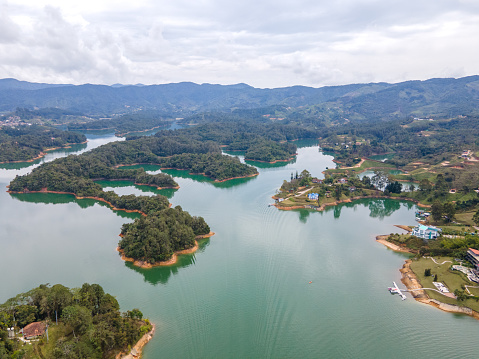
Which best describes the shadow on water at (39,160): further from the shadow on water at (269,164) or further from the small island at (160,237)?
the small island at (160,237)

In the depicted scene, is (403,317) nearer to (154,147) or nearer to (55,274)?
(55,274)

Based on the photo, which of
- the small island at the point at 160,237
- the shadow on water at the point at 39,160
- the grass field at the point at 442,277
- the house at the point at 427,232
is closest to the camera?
the grass field at the point at 442,277

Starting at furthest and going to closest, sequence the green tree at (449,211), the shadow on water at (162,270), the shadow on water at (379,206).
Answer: the shadow on water at (379,206)
the green tree at (449,211)
the shadow on water at (162,270)

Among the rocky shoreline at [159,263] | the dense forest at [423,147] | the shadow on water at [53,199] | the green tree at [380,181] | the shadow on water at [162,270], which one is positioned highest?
the dense forest at [423,147]

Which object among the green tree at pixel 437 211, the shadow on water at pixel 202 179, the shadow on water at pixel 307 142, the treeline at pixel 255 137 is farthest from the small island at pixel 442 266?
the shadow on water at pixel 307 142

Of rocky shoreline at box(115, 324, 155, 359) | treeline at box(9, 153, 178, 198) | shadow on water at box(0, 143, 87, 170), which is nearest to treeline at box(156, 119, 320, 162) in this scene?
shadow on water at box(0, 143, 87, 170)

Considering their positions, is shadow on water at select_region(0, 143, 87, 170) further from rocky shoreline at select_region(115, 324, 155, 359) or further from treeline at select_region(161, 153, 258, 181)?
rocky shoreline at select_region(115, 324, 155, 359)
